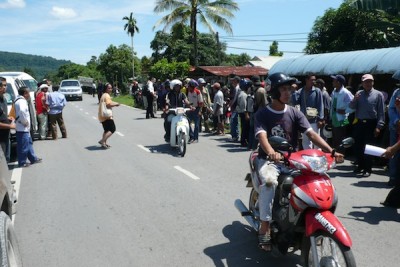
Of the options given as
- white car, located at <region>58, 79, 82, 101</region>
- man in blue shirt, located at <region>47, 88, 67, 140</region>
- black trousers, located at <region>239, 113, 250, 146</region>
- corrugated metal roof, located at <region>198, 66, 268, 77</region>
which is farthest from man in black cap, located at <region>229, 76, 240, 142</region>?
white car, located at <region>58, 79, 82, 101</region>

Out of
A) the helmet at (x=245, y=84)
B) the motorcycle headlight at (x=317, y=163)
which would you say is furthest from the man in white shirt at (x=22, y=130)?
the motorcycle headlight at (x=317, y=163)

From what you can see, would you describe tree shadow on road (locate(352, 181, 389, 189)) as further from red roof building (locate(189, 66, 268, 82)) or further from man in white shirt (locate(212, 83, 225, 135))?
red roof building (locate(189, 66, 268, 82))

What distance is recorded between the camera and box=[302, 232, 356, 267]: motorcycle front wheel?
3.25 meters

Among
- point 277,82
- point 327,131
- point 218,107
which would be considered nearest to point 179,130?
point 327,131

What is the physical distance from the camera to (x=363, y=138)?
826 cm

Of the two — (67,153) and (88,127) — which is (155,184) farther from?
(88,127)

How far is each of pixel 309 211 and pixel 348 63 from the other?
447 inches

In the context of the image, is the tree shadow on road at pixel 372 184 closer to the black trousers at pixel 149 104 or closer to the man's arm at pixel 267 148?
the man's arm at pixel 267 148

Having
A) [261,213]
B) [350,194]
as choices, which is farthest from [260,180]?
[350,194]

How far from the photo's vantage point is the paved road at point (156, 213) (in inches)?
179

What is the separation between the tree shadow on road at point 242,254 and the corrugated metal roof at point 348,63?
8352 millimetres

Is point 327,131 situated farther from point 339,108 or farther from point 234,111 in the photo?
point 234,111

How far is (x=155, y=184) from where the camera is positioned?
7.63 m

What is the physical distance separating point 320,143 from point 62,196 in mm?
4423
